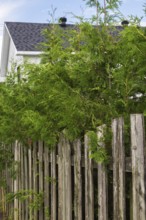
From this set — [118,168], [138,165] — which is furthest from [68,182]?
[138,165]

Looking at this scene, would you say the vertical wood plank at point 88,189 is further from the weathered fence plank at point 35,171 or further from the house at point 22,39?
the house at point 22,39

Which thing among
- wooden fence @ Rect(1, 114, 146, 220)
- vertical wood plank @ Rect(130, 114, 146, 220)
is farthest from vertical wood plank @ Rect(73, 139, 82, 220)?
Result: vertical wood plank @ Rect(130, 114, 146, 220)

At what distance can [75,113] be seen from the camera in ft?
14.3

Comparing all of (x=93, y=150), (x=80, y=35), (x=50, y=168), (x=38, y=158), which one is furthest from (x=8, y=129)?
(x=93, y=150)

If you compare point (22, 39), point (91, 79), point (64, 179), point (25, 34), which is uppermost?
point (25, 34)

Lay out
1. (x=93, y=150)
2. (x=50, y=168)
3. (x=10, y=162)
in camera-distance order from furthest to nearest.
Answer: (x=10, y=162) → (x=50, y=168) → (x=93, y=150)

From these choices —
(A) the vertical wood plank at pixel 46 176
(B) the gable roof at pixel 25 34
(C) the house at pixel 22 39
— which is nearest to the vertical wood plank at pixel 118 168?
(A) the vertical wood plank at pixel 46 176

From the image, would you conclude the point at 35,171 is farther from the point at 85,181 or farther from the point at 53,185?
the point at 85,181

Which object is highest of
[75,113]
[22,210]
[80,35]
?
[80,35]

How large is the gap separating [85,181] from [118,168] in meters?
0.86

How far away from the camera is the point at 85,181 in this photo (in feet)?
14.9

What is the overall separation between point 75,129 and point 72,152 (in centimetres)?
66

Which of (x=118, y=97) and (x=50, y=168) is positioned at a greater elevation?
(x=118, y=97)

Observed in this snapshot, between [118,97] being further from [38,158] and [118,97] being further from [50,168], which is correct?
[38,158]
